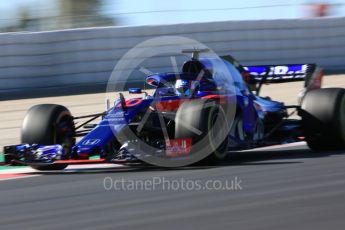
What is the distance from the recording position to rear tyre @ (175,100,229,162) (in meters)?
9.06

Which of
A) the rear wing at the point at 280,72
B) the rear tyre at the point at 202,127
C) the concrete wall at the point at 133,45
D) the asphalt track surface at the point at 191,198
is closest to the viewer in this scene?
the asphalt track surface at the point at 191,198

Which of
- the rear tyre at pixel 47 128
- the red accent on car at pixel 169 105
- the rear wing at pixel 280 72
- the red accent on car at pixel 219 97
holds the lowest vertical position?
the rear tyre at pixel 47 128

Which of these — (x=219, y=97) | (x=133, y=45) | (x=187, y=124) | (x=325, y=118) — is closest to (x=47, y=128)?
(x=187, y=124)

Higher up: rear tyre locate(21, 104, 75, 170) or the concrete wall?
the concrete wall

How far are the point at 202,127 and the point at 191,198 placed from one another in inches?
A: 74.6

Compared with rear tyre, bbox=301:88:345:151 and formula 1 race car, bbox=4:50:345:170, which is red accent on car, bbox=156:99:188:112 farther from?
rear tyre, bbox=301:88:345:151

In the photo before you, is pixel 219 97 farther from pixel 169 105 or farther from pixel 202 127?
pixel 202 127

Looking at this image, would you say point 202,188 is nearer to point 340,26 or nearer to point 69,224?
point 69,224

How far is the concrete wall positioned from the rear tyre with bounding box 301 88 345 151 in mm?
8546

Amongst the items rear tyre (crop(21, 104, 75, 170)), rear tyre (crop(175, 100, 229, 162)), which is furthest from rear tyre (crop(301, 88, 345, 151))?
rear tyre (crop(21, 104, 75, 170))

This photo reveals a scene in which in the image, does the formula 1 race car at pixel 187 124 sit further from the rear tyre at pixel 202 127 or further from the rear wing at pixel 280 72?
the rear wing at pixel 280 72

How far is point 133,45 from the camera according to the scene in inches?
742

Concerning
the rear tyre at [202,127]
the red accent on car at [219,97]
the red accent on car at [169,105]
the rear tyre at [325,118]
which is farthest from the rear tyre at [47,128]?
the rear tyre at [325,118]

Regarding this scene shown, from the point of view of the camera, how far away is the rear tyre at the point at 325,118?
34.0 ft
